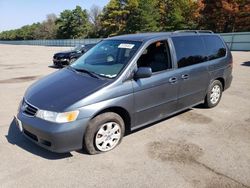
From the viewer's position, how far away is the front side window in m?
4.71

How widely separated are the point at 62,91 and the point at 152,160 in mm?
1702

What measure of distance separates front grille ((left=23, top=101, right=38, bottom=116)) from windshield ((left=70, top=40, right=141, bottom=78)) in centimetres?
115

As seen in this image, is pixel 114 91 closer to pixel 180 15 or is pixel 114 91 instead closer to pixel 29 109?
pixel 29 109

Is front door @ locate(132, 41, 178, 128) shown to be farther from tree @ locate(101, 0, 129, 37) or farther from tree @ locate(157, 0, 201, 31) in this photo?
tree @ locate(101, 0, 129, 37)

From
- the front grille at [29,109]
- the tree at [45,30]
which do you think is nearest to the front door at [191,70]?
the front grille at [29,109]

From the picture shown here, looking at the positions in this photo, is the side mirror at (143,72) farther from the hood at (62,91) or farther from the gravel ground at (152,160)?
the gravel ground at (152,160)

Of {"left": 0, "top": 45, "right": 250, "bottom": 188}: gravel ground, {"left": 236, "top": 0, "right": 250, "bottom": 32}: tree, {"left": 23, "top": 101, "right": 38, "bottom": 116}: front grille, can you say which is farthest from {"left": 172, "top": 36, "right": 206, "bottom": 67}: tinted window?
{"left": 236, "top": 0, "right": 250, "bottom": 32}: tree

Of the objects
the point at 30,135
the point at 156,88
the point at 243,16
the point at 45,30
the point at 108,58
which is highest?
the point at 243,16

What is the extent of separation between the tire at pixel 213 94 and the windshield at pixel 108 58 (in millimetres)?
2365

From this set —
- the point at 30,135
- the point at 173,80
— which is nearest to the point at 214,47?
the point at 173,80

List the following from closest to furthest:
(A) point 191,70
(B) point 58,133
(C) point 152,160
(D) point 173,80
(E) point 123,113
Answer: (B) point 58,133
(C) point 152,160
(E) point 123,113
(D) point 173,80
(A) point 191,70

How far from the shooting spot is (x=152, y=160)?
13.3 feet

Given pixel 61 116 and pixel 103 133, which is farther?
pixel 103 133

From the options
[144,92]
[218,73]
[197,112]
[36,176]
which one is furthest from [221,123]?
[36,176]
